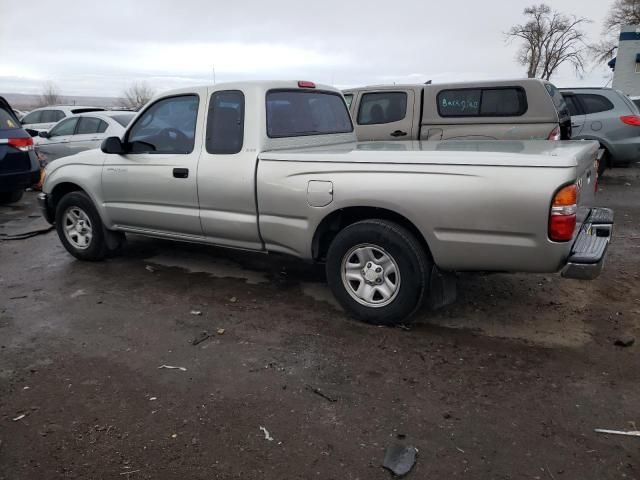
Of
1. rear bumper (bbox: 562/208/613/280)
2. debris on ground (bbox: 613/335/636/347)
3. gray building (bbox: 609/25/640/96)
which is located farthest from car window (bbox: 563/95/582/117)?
gray building (bbox: 609/25/640/96)

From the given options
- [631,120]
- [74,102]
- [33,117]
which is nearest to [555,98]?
[631,120]

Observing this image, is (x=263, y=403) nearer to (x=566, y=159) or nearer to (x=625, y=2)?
(x=566, y=159)

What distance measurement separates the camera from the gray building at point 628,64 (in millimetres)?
28672

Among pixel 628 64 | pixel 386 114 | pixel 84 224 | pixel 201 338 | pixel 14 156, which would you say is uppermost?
pixel 628 64

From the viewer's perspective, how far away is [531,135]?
760cm

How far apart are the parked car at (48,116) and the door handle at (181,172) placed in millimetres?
10816

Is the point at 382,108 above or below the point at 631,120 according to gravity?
above

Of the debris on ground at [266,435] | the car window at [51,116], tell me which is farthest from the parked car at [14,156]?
the debris on ground at [266,435]

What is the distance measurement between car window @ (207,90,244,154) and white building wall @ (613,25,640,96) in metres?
30.4

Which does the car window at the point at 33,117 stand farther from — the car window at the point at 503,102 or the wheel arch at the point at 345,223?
the wheel arch at the point at 345,223

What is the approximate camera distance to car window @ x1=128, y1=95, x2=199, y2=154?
4.79 metres

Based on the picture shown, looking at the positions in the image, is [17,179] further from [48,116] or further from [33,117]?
[33,117]

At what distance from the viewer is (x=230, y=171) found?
442cm

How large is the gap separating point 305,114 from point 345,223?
4.39 ft
